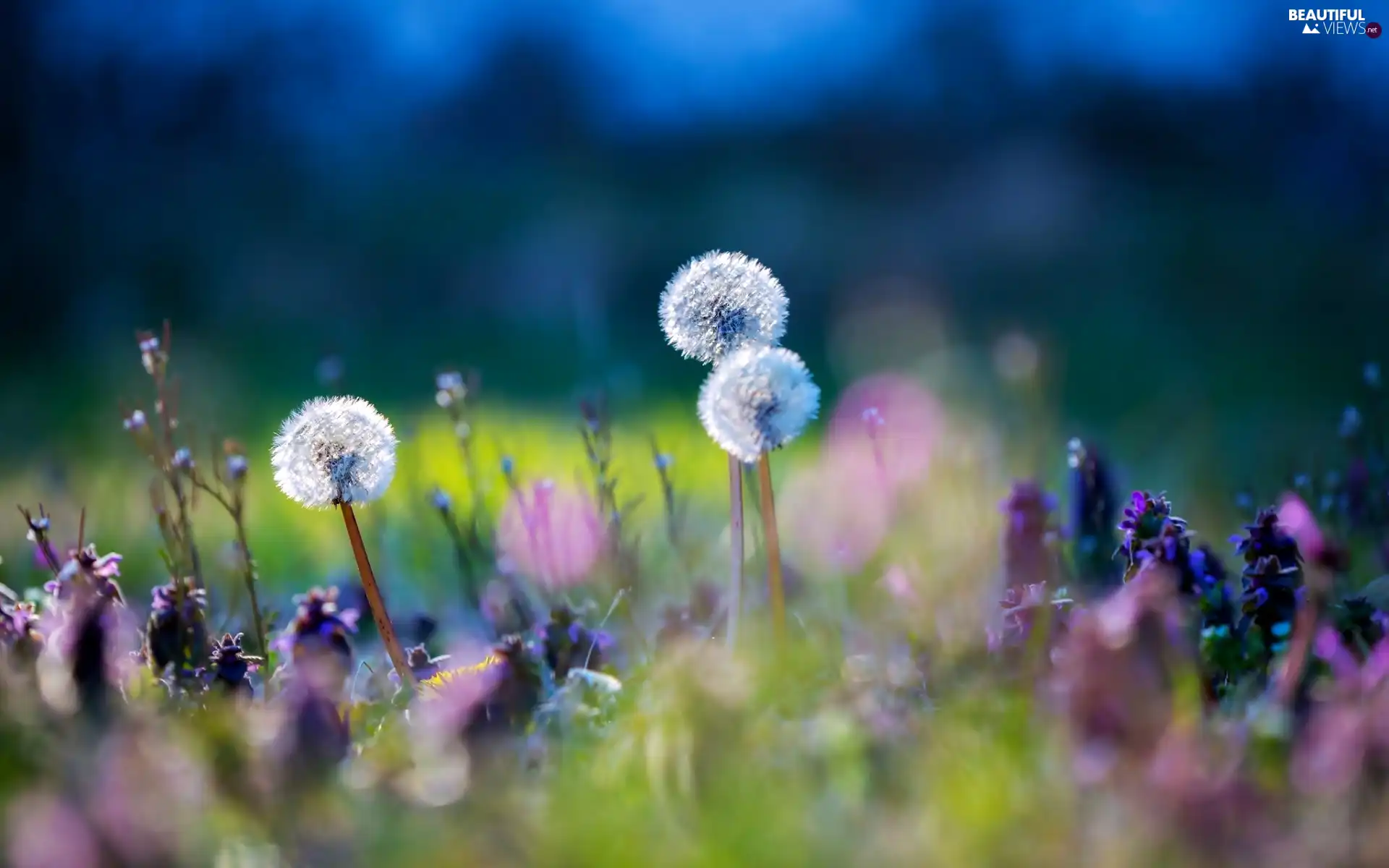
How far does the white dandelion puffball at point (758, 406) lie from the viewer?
163 centimetres

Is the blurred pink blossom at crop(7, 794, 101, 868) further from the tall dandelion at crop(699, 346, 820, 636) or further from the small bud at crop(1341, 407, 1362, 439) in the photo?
the small bud at crop(1341, 407, 1362, 439)

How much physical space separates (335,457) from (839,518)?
130 cm

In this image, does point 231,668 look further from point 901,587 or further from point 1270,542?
point 1270,542

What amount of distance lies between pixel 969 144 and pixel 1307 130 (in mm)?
1674

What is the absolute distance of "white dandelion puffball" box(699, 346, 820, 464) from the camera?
5.33 feet

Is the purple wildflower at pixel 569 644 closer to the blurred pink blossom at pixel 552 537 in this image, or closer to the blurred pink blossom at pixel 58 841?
the blurred pink blossom at pixel 552 537

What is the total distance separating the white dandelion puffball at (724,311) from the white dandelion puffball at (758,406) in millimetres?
232

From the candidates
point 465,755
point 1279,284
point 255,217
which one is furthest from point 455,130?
point 465,755

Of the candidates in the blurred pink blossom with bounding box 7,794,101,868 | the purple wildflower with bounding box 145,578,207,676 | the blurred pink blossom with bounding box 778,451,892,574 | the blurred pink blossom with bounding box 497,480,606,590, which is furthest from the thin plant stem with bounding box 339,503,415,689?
the blurred pink blossom with bounding box 778,451,892,574

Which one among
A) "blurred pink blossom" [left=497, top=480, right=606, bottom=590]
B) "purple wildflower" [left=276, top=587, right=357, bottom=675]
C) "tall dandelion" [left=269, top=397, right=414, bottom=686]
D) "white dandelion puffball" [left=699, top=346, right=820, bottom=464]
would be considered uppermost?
"blurred pink blossom" [left=497, top=480, right=606, bottom=590]

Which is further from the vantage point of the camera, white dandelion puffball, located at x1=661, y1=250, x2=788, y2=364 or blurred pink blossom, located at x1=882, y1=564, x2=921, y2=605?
blurred pink blossom, located at x1=882, y1=564, x2=921, y2=605

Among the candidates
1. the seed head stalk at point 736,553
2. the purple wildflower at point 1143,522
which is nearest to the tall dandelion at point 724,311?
the seed head stalk at point 736,553

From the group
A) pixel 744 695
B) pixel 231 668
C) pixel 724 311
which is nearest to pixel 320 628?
pixel 231 668

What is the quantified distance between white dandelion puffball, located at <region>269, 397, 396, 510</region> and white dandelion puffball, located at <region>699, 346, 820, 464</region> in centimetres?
49
